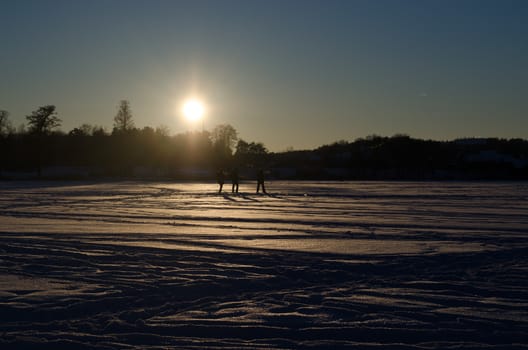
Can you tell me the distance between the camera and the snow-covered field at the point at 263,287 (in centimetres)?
486

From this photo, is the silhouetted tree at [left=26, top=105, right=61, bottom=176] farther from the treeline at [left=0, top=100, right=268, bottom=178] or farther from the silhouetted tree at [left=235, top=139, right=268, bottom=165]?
the silhouetted tree at [left=235, top=139, right=268, bottom=165]

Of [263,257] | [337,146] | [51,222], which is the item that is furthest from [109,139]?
[263,257]

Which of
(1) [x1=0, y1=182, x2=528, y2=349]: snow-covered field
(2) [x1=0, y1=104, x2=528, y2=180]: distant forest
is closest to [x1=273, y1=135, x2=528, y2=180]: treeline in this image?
(2) [x1=0, y1=104, x2=528, y2=180]: distant forest

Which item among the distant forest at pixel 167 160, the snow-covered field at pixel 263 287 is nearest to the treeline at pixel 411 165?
the distant forest at pixel 167 160

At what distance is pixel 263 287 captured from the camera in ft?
21.8

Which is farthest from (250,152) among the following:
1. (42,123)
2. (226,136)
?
(42,123)

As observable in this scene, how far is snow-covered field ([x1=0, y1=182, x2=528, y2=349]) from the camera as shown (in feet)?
15.9

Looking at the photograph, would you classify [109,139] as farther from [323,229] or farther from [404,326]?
[404,326]

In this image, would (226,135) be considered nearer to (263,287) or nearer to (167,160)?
(167,160)

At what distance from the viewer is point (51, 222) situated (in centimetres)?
1396

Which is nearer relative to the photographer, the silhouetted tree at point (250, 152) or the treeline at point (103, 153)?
the treeline at point (103, 153)

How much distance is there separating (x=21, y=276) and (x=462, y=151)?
120 m

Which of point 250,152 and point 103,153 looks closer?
point 103,153

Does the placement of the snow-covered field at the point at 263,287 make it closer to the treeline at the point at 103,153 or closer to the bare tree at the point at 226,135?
the treeline at the point at 103,153
